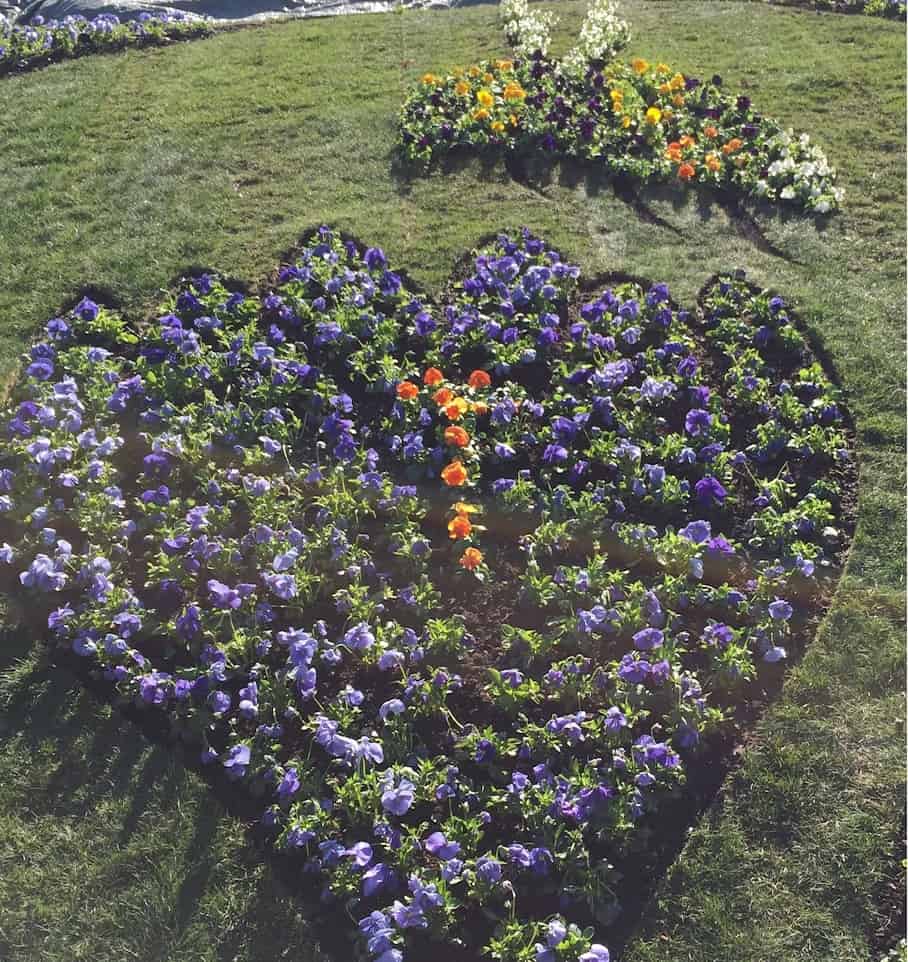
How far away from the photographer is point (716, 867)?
3.37 metres

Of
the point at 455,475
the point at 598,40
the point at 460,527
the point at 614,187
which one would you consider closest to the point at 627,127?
the point at 614,187

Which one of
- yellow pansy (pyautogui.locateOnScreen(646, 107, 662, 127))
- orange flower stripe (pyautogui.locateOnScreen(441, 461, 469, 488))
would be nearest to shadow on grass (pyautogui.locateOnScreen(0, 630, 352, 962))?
orange flower stripe (pyautogui.locateOnScreen(441, 461, 469, 488))

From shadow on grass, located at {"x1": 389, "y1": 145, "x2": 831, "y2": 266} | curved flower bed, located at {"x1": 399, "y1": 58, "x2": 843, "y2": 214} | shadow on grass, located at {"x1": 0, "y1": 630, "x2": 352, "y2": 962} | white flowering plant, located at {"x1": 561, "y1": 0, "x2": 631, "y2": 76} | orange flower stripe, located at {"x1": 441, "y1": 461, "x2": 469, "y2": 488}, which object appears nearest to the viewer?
shadow on grass, located at {"x1": 0, "y1": 630, "x2": 352, "y2": 962}

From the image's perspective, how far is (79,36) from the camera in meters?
8.76

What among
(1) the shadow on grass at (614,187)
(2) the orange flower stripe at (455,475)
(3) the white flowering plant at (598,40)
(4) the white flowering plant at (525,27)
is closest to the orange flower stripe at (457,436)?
(2) the orange flower stripe at (455,475)

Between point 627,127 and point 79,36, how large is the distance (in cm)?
532

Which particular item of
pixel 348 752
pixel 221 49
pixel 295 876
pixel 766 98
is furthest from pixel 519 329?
pixel 221 49

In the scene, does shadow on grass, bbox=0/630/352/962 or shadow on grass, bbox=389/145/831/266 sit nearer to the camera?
shadow on grass, bbox=0/630/352/962

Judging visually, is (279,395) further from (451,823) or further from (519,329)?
(451,823)

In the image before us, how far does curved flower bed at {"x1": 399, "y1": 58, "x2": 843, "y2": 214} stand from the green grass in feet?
0.78

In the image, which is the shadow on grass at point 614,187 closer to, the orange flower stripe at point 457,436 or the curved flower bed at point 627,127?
the curved flower bed at point 627,127

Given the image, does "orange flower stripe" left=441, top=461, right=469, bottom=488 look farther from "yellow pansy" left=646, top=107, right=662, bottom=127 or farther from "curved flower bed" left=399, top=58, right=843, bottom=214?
"yellow pansy" left=646, top=107, right=662, bottom=127

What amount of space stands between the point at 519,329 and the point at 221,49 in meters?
5.36

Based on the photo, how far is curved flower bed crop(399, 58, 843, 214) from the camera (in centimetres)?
661
